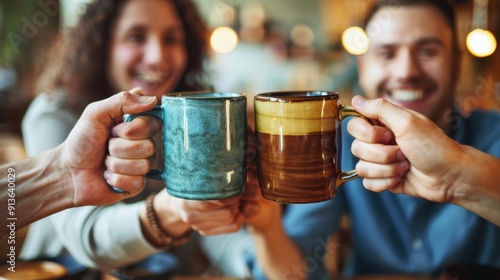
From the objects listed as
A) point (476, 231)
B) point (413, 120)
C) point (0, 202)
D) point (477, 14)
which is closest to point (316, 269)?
point (476, 231)

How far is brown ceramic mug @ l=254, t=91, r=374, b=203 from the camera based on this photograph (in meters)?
0.67

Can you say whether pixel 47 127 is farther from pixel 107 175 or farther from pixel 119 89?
pixel 107 175

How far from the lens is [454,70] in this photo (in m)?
1.33

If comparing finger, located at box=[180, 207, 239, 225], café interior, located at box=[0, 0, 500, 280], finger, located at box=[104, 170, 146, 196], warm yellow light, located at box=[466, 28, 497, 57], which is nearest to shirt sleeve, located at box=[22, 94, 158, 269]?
finger, located at box=[180, 207, 239, 225]

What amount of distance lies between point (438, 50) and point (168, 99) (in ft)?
2.73

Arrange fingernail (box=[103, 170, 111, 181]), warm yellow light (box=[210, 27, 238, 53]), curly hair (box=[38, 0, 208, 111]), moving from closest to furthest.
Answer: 1. fingernail (box=[103, 170, 111, 181])
2. curly hair (box=[38, 0, 208, 111])
3. warm yellow light (box=[210, 27, 238, 53])

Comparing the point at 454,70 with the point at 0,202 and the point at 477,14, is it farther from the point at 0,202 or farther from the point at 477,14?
the point at 477,14

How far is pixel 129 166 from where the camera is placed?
749 millimetres

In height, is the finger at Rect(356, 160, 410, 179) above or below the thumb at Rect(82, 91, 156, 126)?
below

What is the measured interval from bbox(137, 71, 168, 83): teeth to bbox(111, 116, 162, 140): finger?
0.67m

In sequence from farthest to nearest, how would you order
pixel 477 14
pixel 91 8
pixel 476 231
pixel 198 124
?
1. pixel 477 14
2. pixel 91 8
3. pixel 476 231
4. pixel 198 124

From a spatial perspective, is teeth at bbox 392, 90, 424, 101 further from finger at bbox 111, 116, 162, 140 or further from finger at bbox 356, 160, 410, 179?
finger at bbox 111, 116, 162, 140

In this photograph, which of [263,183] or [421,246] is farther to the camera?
[421,246]

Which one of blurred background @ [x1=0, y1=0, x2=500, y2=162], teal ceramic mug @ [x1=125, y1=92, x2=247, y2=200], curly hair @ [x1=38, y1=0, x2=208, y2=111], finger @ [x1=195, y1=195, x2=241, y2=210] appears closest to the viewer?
teal ceramic mug @ [x1=125, y1=92, x2=247, y2=200]
